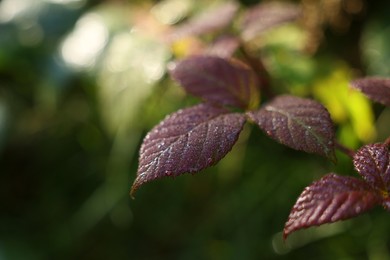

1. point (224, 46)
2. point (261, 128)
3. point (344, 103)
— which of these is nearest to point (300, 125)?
point (261, 128)

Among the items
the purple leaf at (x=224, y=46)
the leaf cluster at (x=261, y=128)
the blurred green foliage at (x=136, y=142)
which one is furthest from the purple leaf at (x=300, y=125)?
the blurred green foliage at (x=136, y=142)

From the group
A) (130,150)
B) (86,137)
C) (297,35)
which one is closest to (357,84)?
(297,35)

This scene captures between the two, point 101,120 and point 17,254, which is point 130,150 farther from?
point 17,254

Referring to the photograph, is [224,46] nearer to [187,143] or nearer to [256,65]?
[256,65]

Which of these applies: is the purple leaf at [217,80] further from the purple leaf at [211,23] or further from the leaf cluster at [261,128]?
the purple leaf at [211,23]

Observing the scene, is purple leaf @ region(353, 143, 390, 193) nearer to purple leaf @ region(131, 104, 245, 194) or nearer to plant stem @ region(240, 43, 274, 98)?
purple leaf @ region(131, 104, 245, 194)
